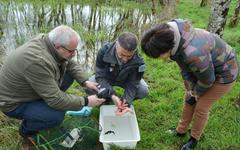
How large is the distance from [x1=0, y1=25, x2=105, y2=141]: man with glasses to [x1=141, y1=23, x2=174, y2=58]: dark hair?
0.76 meters

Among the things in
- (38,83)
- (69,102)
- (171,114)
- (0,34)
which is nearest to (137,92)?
(171,114)

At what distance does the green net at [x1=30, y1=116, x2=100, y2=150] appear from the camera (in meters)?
3.71

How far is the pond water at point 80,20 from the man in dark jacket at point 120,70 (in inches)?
70.0

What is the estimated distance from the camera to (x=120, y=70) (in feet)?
13.0

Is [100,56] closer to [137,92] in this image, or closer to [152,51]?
[137,92]

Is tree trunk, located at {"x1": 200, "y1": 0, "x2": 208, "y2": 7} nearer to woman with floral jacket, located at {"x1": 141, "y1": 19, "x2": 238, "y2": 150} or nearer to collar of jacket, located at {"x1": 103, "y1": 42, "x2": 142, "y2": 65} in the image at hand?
collar of jacket, located at {"x1": 103, "y1": 42, "x2": 142, "y2": 65}

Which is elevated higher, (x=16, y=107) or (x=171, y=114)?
(x=16, y=107)

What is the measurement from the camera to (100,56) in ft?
12.9

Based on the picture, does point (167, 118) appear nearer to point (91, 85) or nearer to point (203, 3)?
point (91, 85)

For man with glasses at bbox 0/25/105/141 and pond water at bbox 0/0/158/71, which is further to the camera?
pond water at bbox 0/0/158/71

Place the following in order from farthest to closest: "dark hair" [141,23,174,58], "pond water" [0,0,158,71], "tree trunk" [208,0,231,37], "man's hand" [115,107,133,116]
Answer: "pond water" [0,0,158,71]
"tree trunk" [208,0,231,37]
"man's hand" [115,107,133,116]
"dark hair" [141,23,174,58]

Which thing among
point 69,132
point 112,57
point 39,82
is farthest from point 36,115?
point 112,57

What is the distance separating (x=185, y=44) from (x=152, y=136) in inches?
58.1

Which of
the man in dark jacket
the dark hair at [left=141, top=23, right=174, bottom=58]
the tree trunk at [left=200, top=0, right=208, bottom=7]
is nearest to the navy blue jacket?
the man in dark jacket
